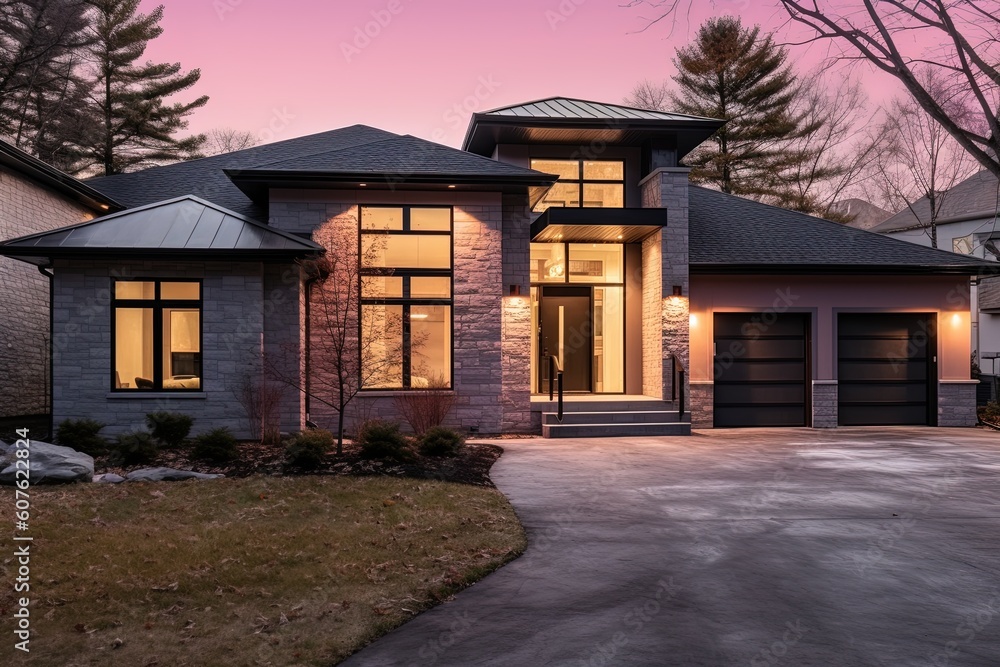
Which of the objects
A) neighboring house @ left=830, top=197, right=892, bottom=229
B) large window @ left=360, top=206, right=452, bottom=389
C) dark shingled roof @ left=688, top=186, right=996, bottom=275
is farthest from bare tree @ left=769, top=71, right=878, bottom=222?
large window @ left=360, top=206, right=452, bottom=389

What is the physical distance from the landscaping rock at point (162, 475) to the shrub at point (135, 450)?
1.79ft

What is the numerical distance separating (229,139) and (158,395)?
23.7 meters

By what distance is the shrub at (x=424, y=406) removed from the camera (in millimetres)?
11711

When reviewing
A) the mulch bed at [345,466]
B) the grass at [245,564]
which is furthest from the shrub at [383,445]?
the grass at [245,564]

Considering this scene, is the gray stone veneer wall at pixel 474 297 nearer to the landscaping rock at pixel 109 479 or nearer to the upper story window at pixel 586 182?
the upper story window at pixel 586 182

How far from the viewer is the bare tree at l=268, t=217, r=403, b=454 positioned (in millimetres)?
11547

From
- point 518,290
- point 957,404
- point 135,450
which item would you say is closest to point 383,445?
point 135,450

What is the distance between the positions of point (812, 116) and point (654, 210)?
19.8m

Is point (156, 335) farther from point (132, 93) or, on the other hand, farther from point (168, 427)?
point (132, 93)

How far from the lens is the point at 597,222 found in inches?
518

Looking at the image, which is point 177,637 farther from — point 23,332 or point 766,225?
point 766,225

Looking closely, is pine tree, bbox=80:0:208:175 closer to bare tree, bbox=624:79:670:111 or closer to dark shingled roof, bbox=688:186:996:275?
bare tree, bbox=624:79:670:111

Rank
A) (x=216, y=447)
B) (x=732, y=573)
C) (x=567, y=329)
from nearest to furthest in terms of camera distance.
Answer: (x=732, y=573), (x=216, y=447), (x=567, y=329)

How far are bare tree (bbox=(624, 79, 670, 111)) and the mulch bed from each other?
79.8ft
